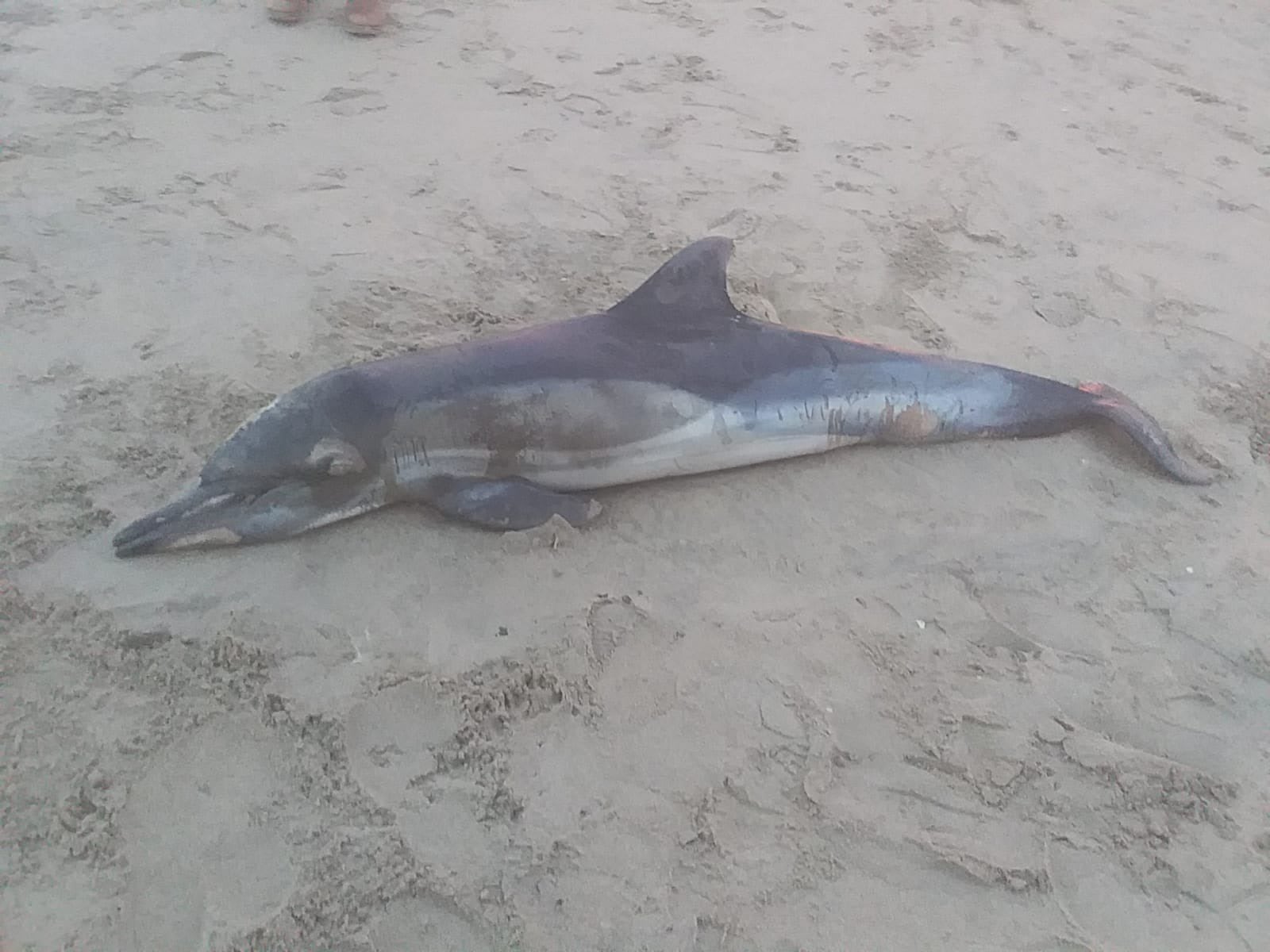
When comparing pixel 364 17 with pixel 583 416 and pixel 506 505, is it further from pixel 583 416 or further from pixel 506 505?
pixel 506 505

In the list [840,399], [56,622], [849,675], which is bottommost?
[56,622]

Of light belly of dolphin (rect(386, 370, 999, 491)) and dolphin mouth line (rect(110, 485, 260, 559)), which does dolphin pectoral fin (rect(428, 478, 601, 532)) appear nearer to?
light belly of dolphin (rect(386, 370, 999, 491))

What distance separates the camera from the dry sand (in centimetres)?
219

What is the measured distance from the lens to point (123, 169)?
174 inches

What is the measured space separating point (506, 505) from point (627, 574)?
0.41 meters

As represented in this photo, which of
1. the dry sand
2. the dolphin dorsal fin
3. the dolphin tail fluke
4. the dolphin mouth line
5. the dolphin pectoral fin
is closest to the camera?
the dry sand

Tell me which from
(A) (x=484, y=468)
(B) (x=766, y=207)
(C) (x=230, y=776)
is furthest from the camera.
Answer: (B) (x=766, y=207)

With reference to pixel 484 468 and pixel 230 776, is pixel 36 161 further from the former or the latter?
pixel 230 776

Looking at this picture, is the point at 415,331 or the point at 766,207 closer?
the point at 415,331

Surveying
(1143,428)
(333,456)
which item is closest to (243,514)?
(333,456)

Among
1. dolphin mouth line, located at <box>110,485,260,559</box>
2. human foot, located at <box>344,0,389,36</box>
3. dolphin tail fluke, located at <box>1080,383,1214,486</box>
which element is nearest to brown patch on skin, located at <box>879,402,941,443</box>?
dolphin tail fluke, located at <box>1080,383,1214,486</box>

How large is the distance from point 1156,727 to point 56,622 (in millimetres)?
2781

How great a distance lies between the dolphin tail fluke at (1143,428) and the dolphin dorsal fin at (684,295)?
131 cm

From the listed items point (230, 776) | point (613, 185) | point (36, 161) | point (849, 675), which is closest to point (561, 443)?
point (849, 675)
